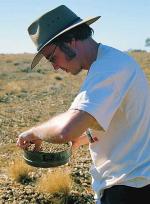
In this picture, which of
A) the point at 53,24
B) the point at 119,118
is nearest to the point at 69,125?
the point at 119,118

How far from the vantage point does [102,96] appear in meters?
2.64

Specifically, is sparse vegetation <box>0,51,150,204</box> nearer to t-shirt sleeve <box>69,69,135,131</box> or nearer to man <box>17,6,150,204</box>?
man <box>17,6,150,204</box>

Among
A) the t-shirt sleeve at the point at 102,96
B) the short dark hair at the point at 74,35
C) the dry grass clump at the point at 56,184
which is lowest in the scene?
the dry grass clump at the point at 56,184

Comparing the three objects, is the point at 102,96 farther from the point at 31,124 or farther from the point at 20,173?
the point at 31,124

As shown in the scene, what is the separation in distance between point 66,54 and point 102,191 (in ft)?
3.05

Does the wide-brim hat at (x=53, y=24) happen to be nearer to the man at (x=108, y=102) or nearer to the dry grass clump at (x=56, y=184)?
the man at (x=108, y=102)

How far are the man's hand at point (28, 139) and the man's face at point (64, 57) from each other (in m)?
0.46

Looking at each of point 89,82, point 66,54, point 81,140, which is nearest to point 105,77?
point 89,82

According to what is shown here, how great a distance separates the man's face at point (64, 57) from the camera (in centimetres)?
290

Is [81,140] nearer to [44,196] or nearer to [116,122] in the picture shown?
[116,122]

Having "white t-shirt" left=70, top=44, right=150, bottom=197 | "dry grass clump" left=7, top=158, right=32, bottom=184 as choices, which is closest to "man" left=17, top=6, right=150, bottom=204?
"white t-shirt" left=70, top=44, right=150, bottom=197

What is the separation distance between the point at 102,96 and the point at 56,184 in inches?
174

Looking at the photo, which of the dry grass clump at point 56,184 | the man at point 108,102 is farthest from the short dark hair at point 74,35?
the dry grass clump at point 56,184

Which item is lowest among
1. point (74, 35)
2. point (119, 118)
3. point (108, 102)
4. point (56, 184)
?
point (56, 184)
